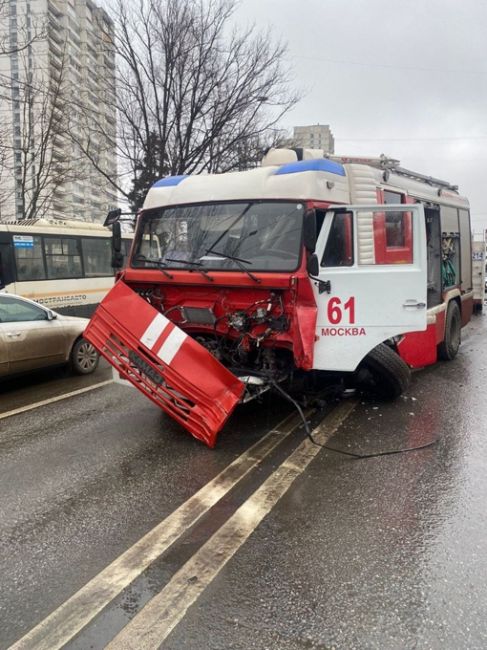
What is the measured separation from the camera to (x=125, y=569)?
295 cm

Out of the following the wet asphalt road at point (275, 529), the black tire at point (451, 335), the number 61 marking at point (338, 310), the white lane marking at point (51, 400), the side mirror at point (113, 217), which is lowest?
the wet asphalt road at point (275, 529)

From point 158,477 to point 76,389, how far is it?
11.6 ft

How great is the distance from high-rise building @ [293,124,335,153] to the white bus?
10334 millimetres

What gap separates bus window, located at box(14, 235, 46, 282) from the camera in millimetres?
11867

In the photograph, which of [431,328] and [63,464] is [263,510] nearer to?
[63,464]

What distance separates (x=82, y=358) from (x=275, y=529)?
564 centimetres

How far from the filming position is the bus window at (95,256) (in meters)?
13.7

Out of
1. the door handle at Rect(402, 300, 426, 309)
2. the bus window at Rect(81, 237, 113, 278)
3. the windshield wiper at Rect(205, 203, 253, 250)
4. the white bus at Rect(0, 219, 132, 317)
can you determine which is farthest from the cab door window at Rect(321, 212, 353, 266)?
the bus window at Rect(81, 237, 113, 278)

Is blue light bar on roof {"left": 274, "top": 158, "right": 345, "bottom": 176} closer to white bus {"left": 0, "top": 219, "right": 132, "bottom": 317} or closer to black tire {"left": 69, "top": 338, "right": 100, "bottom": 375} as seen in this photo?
black tire {"left": 69, "top": 338, "right": 100, "bottom": 375}

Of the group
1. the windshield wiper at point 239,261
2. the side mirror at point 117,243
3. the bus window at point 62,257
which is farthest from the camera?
the bus window at point 62,257

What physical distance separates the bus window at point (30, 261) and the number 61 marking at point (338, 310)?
917 cm

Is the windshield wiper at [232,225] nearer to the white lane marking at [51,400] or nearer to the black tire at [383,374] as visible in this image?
the black tire at [383,374]

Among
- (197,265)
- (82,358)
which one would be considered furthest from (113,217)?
(82,358)

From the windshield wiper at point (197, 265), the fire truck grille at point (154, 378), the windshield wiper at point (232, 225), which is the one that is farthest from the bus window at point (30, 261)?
the windshield wiper at point (232, 225)
